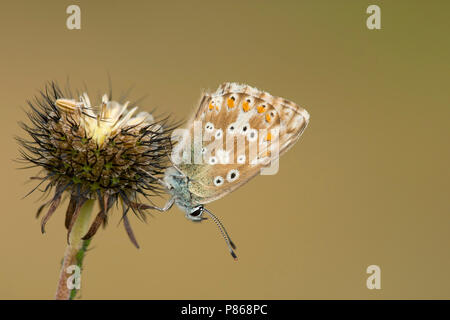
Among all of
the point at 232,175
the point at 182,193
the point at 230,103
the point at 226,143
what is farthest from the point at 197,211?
the point at 230,103

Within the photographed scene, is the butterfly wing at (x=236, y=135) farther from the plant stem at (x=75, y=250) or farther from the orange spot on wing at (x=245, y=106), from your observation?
the plant stem at (x=75, y=250)

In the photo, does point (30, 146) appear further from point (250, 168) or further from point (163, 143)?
point (250, 168)

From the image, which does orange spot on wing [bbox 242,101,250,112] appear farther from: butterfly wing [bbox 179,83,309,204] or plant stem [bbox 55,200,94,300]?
plant stem [bbox 55,200,94,300]

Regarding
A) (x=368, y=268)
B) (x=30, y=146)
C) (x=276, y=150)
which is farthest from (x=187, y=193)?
(x=368, y=268)

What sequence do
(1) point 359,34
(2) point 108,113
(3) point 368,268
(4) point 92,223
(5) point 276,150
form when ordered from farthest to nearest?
(1) point 359,34 < (3) point 368,268 < (5) point 276,150 < (2) point 108,113 < (4) point 92,223

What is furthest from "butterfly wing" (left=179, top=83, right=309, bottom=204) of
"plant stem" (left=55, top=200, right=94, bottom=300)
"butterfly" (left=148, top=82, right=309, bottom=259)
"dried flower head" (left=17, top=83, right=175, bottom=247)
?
"plant stem" (left=55, top=200, right=94, bottom=300)

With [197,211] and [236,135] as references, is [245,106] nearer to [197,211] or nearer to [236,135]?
[236,135]
